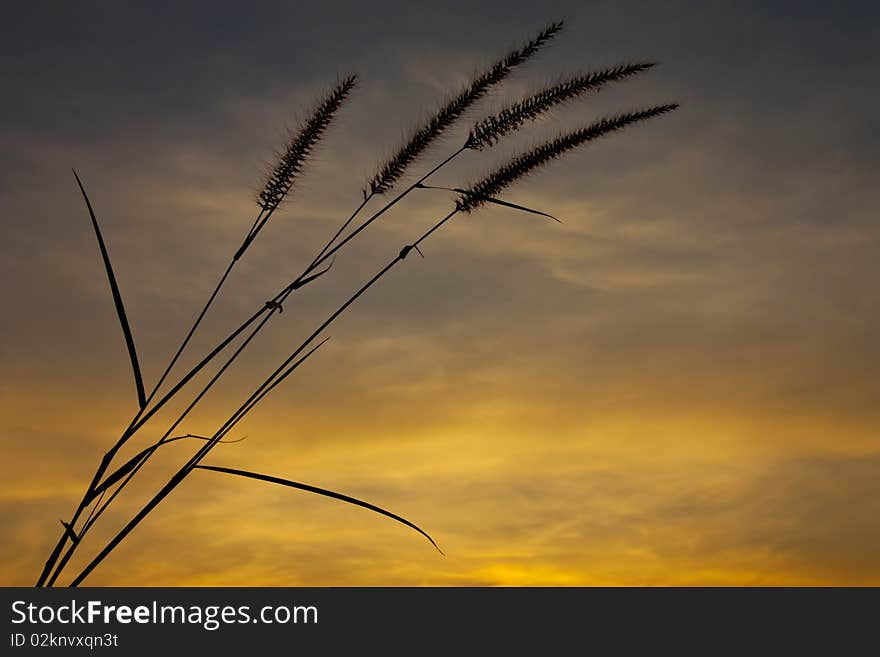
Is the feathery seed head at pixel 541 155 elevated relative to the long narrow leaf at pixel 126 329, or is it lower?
elevated

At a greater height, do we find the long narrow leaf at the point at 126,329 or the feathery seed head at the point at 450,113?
the feathery seed head at the point at 450,113

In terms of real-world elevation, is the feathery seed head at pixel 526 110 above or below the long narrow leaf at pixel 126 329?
above

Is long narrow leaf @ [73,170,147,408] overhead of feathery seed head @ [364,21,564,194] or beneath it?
beneath

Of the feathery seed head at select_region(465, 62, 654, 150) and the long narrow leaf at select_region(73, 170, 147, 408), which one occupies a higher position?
the feathery seed head at select_region(465, 62, 654, 150)
